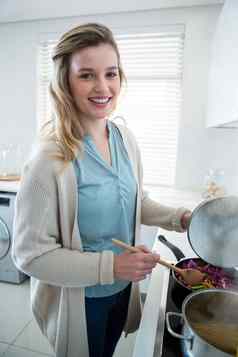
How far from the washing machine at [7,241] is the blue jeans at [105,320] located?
156cm

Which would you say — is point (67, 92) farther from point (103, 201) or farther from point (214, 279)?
point (214, 279)

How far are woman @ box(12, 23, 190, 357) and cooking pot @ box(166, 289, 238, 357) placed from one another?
0.15 m

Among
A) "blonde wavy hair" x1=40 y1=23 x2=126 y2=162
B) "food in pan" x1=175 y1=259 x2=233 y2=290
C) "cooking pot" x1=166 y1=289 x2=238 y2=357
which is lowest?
"food in pan" x1=175 y1=259 x2=233 y2=290

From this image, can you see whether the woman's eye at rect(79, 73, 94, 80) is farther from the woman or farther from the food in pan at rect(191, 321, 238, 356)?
the food in pan at rect(191, 321, 238, 356)

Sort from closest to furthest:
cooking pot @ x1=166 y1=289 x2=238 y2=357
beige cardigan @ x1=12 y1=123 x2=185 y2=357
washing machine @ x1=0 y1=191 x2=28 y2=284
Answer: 1. cooking pot @ x1=166 y1=289 x2=238 y2=357
2. beige cardigan @ x1=12 y1=123 x2=185 y2=357
3. washing machine @ x1=0 y1=191 x2=28 y2=284

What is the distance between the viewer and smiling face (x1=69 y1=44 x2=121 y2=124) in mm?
821

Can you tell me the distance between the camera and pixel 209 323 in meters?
0.65

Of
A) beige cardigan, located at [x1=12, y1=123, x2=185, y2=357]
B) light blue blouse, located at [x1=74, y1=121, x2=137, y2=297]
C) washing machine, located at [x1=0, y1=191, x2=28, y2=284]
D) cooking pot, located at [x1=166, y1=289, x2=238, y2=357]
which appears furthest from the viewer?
washing machine, located at [x1=0, y1=191, x2=28, y2=284]

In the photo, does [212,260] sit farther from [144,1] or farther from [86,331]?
[144,1]

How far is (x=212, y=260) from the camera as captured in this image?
32.0 inches

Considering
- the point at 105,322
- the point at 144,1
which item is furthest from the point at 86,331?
the point at 144,1

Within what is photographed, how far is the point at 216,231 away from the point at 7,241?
2.06 meters

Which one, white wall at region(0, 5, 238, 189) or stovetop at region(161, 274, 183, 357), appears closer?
stovetop at region(161, 274, 183, 357)

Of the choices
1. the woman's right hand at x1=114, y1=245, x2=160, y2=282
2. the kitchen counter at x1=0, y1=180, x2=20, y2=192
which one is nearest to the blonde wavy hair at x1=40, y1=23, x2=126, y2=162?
the woman's right hand at x1=114, y1=245, x2=160, y2=282
